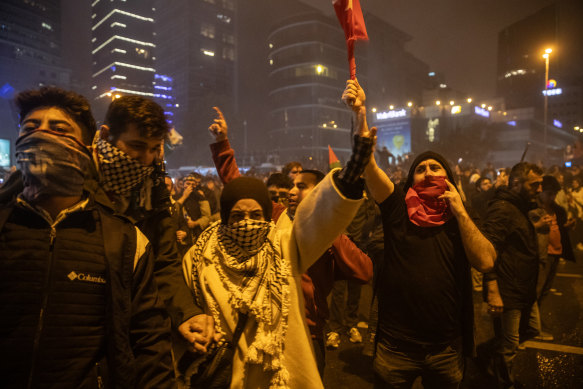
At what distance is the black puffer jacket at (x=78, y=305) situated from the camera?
1.28m

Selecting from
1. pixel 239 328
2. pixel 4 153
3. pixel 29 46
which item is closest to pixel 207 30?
pixel 29 46

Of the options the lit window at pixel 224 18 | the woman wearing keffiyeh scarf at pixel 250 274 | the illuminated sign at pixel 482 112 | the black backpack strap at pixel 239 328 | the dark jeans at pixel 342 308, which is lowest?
the dark jeans at pixel 342 308

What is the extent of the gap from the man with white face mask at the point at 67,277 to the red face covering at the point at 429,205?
194cm

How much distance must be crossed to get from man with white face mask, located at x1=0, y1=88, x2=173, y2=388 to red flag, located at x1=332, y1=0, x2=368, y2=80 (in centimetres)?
148

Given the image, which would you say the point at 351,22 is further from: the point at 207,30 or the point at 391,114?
the point at 207,30

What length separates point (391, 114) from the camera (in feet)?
251

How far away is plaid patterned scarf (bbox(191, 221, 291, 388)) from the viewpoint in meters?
1.75

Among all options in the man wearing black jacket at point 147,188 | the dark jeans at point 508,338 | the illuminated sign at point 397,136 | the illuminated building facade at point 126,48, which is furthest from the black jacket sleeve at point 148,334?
the illuminated building facade at point 126,48

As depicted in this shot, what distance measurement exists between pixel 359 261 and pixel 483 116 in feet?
274

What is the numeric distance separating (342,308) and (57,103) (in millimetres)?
4555

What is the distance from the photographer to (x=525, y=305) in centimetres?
338

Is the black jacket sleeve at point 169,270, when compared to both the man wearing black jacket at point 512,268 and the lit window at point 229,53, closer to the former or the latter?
the man wearing black jacket at point 512,268

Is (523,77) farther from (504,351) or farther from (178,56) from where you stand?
(504,351)

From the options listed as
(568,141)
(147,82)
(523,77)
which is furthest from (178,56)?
(568,141)
